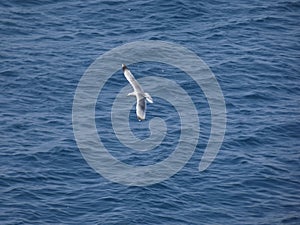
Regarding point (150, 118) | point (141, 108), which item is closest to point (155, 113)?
point (150, 118)

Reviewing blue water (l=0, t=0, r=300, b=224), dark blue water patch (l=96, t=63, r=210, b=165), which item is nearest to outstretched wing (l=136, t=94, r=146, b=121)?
blue water (l=0, t=0, r=300, b=224)

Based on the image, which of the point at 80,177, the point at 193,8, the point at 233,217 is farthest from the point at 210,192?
the point at 193,8

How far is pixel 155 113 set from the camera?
75.4 m

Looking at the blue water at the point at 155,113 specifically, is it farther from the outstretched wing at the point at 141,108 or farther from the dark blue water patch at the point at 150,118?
the outstretched wing at the point at 141,108

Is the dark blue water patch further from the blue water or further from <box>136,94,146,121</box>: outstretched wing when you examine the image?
<box>136,94,146,121</box>: outstretched wing

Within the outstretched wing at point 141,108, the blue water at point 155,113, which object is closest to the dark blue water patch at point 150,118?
the blue water at point 155,113

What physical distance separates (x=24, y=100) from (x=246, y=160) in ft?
64.6

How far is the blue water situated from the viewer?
211 ft

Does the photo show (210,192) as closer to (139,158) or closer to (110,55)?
(139,158)

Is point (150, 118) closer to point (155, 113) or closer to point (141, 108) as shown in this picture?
point (155, 113)

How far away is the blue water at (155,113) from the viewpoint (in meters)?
64.3

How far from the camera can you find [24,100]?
76562mm

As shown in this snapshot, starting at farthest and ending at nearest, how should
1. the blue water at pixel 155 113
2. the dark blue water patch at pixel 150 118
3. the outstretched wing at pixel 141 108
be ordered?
1. the dark blue water patch at pixel 150 118
2. the blue water at pixel 155 113
3. the outstretched wing at pixel 141 108

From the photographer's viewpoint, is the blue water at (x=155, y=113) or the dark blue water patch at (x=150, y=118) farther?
the dark blue water patch at (x=150, y=118)
